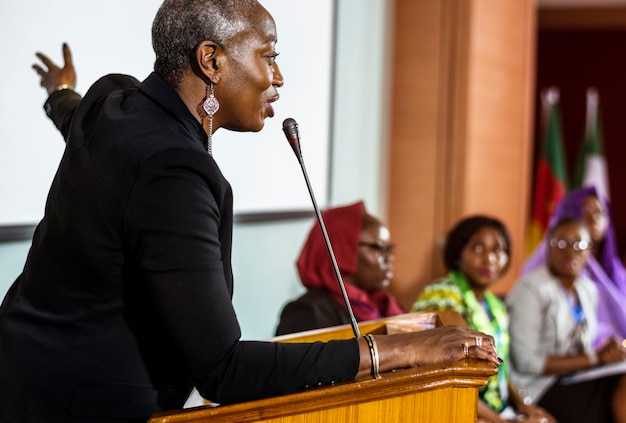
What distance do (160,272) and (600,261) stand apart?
14.2 feet

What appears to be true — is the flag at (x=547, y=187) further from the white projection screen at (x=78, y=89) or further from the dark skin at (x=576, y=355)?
the white projection screen at (x=78, y=89)

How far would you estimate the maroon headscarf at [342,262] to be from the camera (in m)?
3.12

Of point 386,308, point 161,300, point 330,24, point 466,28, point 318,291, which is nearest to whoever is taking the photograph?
point 161,300

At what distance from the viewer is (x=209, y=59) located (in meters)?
1.42

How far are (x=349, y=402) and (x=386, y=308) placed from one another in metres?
2.01

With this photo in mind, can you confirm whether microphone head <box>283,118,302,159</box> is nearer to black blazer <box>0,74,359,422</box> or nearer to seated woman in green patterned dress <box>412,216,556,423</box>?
black blazer <box>0,74,359,422</box>

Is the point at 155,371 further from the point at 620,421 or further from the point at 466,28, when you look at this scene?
the point at 466,28

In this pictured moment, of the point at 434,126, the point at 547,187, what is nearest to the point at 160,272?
the point at 434,126

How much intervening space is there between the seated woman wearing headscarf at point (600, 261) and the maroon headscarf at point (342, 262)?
1597 millimetres

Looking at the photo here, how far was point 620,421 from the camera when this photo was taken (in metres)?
3.84

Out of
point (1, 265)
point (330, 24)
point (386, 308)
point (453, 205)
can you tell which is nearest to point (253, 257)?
point (386, 308)

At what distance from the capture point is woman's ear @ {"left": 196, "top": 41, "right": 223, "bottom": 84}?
1.41 m

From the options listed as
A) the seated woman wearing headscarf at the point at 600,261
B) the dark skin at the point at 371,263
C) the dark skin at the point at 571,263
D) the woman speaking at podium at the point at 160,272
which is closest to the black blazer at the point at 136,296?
the woman speaking at podium at the point at 160,272

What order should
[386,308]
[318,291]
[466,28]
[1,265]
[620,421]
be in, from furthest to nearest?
[466,28] < [620,421] < [386,308] < [318,291] < [1,265]
